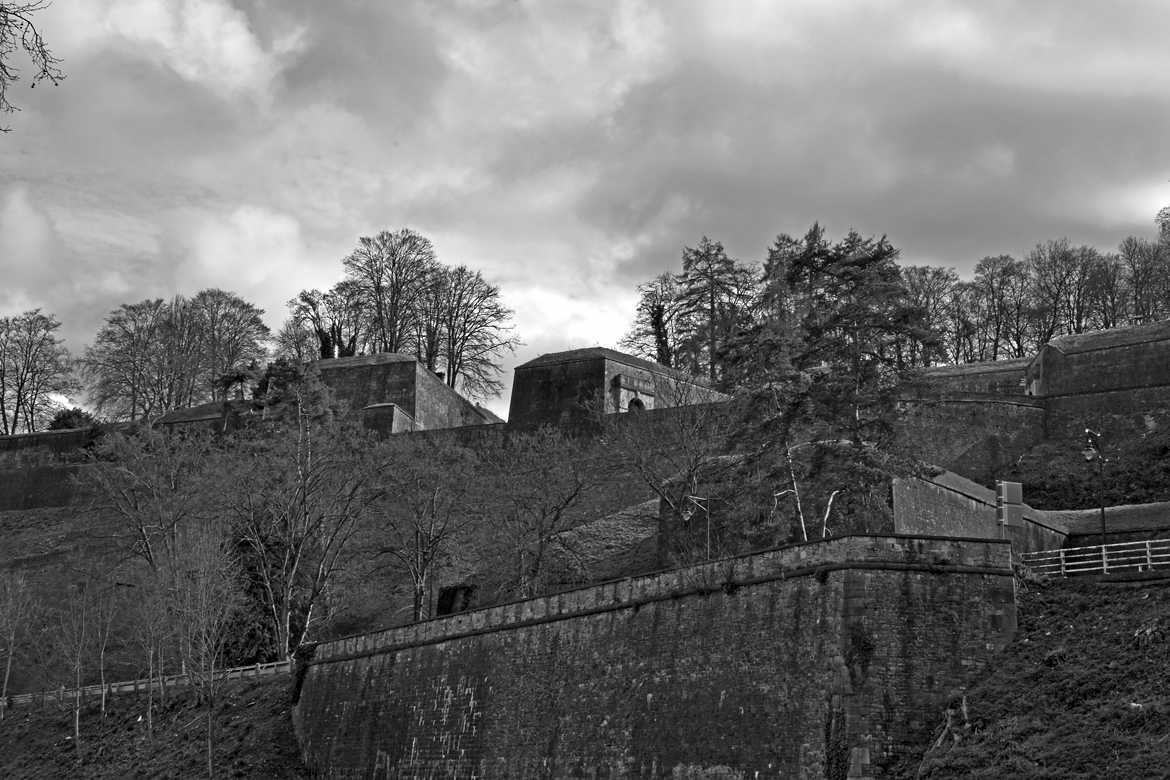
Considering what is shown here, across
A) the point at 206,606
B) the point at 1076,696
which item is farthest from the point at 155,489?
the point at 1076,696

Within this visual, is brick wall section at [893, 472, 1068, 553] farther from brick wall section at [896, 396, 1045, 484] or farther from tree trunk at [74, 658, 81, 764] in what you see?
tree trunk at [74, 658, 81, 764]

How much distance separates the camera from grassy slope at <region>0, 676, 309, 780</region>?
1112 inches

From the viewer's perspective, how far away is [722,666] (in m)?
18.8

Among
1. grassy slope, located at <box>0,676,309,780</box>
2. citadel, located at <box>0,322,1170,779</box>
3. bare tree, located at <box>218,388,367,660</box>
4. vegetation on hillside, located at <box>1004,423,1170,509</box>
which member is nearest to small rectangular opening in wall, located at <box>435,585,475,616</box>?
citadel, located at <box>0,322,1170,779</box>

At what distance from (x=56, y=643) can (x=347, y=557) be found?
8.47 metres

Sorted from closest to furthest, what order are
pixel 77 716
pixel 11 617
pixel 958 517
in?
pixel 958 517, pixel 77 716, pixel 11 617

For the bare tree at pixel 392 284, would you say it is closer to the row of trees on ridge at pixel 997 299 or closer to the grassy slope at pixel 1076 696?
the row of trees on ridge at pixel 997 299

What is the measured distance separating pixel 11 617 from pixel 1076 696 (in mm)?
33066

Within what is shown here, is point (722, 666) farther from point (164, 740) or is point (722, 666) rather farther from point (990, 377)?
point (990, 377)

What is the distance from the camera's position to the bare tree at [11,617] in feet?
125

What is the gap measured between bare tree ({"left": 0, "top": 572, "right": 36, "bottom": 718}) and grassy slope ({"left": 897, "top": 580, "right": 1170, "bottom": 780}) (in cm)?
3012

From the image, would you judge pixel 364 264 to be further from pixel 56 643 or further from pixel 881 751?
pixel 881 751

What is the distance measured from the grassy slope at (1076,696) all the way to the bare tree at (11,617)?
3012 cm

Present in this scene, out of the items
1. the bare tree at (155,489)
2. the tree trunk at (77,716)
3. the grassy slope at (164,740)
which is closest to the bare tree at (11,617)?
the grassy slope at (164,740)
